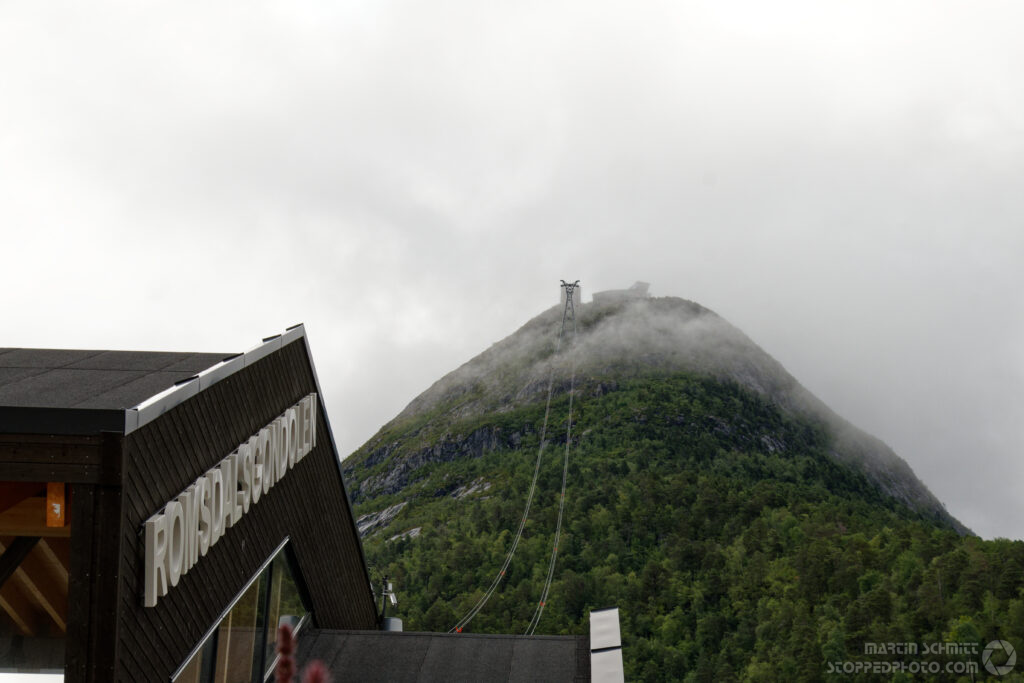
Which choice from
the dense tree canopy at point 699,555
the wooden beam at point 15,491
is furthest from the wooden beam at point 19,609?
the dense tree canopy at point 699,555

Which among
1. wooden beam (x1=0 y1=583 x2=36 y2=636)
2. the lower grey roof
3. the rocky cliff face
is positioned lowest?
the lower grey roof

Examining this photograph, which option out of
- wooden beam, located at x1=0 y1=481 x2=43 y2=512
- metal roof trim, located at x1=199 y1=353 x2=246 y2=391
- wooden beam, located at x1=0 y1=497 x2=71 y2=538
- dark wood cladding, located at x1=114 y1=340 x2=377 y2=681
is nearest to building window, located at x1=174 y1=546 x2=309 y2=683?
dark wood cladding, located at x1=114 y1=340 x2=377 y2=681

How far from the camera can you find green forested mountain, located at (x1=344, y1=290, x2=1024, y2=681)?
37094 mm

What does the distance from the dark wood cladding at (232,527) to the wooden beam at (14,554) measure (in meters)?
1.35

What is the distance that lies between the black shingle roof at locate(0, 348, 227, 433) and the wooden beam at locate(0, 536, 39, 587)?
1.54m

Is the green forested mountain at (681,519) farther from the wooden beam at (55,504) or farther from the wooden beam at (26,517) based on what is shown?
the wooden beam at (55,504)

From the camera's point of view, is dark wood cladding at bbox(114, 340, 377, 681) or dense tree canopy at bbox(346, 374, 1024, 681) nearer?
dark wood cladding at bbox(114, 340, 377, 681)

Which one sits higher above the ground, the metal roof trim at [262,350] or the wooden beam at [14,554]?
the metal roof trim at [262,350]

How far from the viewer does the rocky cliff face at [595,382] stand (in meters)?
84.6

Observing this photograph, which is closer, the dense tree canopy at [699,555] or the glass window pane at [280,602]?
the glass window pane at [280,602]

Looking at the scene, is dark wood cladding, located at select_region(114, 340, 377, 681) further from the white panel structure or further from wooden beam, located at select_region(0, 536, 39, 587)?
the white panel structure

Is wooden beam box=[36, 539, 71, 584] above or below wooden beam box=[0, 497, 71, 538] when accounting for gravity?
below

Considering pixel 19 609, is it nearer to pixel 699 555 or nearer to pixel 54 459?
pixel 54 459

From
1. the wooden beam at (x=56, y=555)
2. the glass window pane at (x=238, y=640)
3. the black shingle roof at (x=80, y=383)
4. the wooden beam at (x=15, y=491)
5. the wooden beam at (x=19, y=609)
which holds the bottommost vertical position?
the glass window pane at (x=238, y=640)
